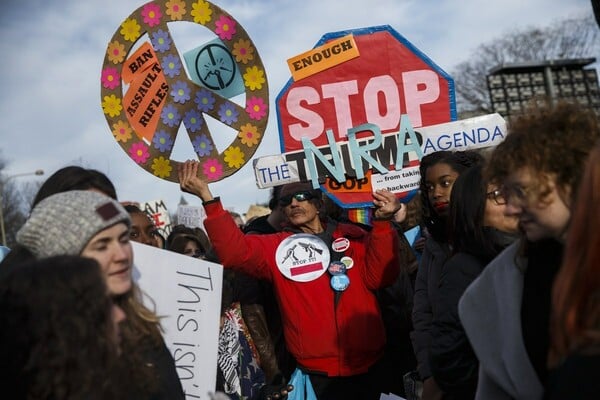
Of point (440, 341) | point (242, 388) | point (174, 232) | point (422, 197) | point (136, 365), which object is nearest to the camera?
point (136, 365)

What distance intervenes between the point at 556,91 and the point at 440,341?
1324 inches

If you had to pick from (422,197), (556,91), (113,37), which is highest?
(556,91)

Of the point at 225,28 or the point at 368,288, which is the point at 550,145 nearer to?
the point at 368,288

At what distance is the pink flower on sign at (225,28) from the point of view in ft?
13.1

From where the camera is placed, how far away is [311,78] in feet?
14.2

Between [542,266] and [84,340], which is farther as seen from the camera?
[542,266]

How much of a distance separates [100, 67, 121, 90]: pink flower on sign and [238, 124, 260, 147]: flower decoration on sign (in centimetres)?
73

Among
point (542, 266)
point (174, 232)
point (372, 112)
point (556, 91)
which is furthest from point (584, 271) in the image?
point (556, 91)

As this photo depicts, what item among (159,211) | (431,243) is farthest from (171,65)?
(159,211)

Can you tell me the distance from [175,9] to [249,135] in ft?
2.61

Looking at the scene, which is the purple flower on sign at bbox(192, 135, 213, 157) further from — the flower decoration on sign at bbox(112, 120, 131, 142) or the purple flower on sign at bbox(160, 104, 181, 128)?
the flower decoration on sign at bbox(112, 120, 131, 142)

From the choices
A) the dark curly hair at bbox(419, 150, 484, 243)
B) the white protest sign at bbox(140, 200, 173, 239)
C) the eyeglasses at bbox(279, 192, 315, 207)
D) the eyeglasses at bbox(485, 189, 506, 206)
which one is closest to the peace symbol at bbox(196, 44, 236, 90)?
the eyeglasses at bbox(279, 192, 315, 207)

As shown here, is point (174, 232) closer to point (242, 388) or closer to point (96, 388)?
point (242, 388)

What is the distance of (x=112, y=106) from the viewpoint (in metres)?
3.94
